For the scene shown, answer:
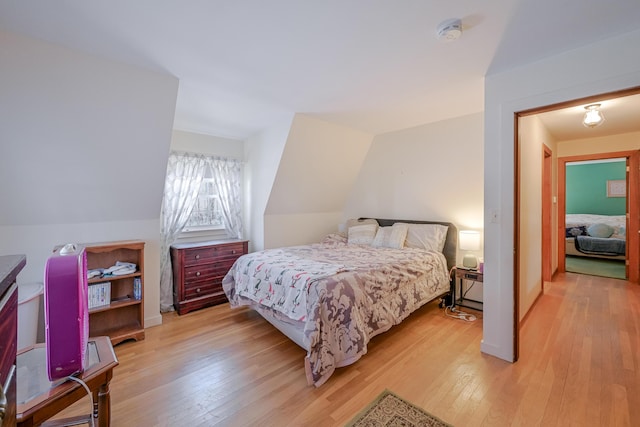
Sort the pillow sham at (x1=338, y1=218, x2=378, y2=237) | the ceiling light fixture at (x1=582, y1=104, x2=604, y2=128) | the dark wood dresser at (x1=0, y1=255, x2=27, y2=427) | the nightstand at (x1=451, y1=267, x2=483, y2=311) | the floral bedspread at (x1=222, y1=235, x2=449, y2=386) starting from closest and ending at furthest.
Result: the dark wood dresser at (x1=0, y1=255, x2=27, y2=427), the floral bedspread at (x1=222, y1=235, x2=449, y2=386), the ceiling light fixture at (x1=582, y1=104, x2=604, y2=128), the nightstand at (x1=451, y1=267, x2=483, y2=311), the pillow sham at (x1=338, y1=218, x2=378, y2=237)

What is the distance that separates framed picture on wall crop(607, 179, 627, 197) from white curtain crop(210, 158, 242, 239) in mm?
8523

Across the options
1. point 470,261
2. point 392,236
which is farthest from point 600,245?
point 392,236

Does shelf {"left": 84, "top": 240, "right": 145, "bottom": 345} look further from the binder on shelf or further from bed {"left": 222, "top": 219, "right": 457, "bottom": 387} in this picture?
bed {"left": 222, "top": 219, "right": 457, "bottom": 387}

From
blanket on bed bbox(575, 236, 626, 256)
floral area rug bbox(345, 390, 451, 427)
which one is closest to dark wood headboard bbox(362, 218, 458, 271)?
floral area rug bbox(345, 390, 451, 427)

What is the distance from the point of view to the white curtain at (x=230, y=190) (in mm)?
4035

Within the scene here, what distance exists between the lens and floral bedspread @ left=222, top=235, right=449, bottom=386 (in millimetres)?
2037

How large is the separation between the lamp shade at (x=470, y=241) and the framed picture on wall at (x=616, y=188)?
604cm

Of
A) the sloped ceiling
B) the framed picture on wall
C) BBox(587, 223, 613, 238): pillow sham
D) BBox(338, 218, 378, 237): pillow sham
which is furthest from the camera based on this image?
the framed picture on wall

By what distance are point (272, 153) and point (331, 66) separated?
1.77 m

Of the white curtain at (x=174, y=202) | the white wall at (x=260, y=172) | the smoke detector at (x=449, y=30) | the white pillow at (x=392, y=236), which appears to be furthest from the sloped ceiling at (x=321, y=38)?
the white pillow at (x=392, y=236)

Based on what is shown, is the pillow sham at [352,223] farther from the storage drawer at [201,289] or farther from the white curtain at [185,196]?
the storage drawer at [201,289]

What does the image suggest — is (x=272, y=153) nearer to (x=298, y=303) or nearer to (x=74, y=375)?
(x=298, y=303)

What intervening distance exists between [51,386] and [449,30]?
2.66 metres

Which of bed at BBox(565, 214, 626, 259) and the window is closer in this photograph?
the window
